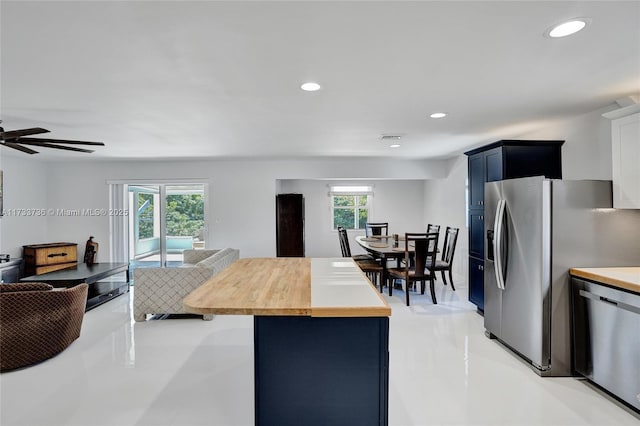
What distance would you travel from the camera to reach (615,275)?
251cm

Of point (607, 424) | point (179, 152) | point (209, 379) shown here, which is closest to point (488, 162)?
point (607, 424)

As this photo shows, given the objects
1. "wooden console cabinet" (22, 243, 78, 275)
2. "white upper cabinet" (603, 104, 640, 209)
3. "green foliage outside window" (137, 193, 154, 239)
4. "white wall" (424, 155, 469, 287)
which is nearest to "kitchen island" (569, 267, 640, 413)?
"white upper cabinet" (603, 104, 640, 209)

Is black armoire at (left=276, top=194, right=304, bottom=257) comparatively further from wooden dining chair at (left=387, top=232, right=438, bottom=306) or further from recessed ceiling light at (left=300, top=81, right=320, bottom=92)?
recessed ceiling light at (left=300, top=81, right=320, bottom=92)

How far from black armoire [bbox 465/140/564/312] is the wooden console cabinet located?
6314 millimetres

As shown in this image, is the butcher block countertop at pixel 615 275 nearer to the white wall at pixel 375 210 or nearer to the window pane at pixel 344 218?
the white wall at pixel 375 210

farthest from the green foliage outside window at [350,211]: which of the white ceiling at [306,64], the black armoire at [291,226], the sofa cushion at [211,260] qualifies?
the white ceiling at [306,64]

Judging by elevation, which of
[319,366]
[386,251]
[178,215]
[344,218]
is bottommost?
[319,366]

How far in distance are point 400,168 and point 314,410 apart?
5791 millimetres

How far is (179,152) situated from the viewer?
5.75 m

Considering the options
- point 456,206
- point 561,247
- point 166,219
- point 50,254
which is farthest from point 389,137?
point 50,254

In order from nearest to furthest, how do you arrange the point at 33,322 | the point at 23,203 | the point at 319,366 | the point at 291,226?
the point at 319,366 → the point at 33,322 → the point at 23,203 → the point at 291,226

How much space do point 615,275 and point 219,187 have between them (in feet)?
19.8

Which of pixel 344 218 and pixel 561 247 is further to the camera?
pixel 344 218

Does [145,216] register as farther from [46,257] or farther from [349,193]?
[349,193]
